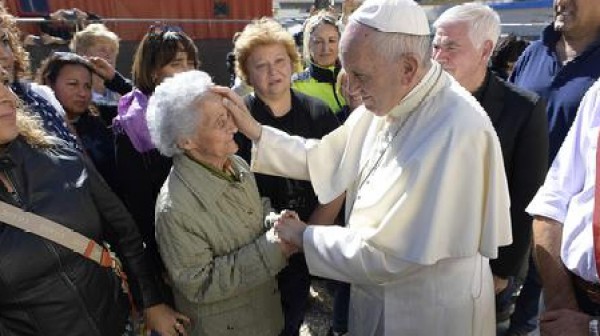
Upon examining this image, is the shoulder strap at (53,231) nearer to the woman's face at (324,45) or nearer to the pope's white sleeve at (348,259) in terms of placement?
the pope's white sleeve at (348,259)

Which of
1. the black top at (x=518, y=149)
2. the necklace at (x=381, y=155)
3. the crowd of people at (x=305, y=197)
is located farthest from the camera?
the black top at (x=518, y=149)

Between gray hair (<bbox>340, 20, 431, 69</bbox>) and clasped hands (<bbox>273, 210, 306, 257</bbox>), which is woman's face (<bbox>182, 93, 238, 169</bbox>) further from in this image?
gray hair (<bbox>340, 20, 431, 69</bbox>)

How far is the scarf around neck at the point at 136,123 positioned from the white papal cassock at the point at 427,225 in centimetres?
115

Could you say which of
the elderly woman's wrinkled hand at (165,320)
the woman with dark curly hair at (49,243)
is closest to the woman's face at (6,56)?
the woman with dark curly hair at (49,243)

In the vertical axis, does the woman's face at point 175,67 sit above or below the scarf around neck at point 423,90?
below

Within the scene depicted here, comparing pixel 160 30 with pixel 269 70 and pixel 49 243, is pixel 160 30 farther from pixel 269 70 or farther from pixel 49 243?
pixel 49 243

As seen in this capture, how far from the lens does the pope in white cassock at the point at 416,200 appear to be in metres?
1.56

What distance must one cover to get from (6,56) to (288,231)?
63.9 inches

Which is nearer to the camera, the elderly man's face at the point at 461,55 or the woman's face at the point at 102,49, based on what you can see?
the elderly man's face at the point at 461,55

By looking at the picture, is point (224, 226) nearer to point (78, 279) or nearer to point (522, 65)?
point (78, 279)

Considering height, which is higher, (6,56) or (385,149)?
(6,56)

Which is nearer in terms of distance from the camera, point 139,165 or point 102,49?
point 139,165

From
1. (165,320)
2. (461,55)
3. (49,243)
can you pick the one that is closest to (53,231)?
(49,243)

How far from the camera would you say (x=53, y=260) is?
1710 millimetres
